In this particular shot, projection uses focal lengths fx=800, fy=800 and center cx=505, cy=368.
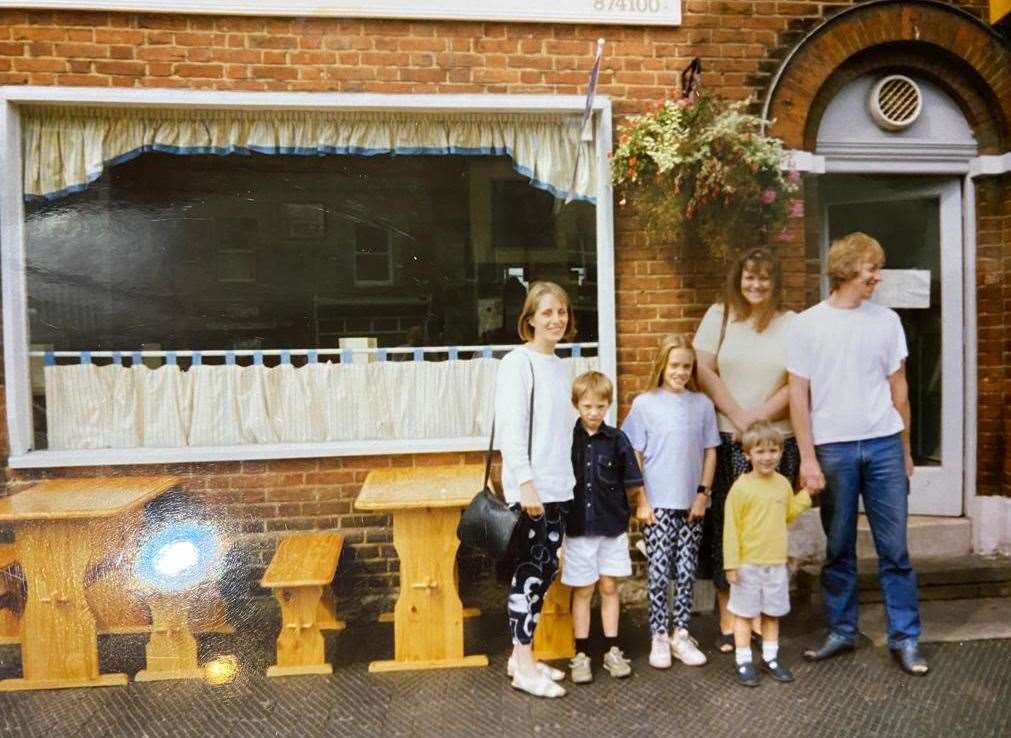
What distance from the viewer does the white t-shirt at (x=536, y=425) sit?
3.71 meters

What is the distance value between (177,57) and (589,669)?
4061mm

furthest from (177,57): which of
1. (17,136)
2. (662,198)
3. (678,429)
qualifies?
(678,429)

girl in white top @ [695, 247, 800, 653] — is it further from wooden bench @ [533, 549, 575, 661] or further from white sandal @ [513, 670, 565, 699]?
white sandal @ [513, 670, 565, 699]

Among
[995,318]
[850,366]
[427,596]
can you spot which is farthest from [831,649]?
[995,318]

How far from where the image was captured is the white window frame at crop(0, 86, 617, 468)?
4570 mm

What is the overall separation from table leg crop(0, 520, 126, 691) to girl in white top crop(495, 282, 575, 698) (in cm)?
205

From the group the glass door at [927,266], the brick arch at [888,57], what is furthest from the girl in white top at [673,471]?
the glass door at [927,266]

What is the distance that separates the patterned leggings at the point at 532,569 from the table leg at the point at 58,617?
6.61 ft

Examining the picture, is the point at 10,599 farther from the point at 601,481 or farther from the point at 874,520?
the point at 874,520

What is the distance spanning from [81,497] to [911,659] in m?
4.33

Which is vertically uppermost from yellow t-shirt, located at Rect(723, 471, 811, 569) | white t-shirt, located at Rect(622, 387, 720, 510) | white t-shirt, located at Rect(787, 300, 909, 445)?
white t-shirt, located at Rect(787, 300, 909, 445)

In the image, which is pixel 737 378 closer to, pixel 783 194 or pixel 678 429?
pixel 678 429

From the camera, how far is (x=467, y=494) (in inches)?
165

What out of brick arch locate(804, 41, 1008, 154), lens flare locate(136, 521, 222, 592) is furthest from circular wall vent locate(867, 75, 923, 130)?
lens flare locate(136, 521, 222, 592)
